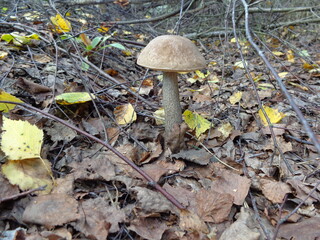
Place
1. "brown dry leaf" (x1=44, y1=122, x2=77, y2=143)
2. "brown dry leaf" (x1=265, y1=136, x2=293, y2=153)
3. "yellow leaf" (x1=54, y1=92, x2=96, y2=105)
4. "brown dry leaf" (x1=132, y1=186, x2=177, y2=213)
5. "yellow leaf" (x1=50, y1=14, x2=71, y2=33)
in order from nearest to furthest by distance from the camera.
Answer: "brown dry leaf" (x1=132, y1=186, x2=177, y2=213) → "brown dry leaf" (x1=44, y1=122, x2=77, y2=143) → "yellow leaf" (x1=54, y1=92, x2=96, y2=105) → "brown dry leaf" (x1=265, y1=136, x2=293, y2=153) → "yellow leaf" (x1=50, y1=14, x2=71, y2=33)

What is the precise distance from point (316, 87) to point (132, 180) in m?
3.07

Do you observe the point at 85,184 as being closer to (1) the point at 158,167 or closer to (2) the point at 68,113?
(1) the point at 158,167

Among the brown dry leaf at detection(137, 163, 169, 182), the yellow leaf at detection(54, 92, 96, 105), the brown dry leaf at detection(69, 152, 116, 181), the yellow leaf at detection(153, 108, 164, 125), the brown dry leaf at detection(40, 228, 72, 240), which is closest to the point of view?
the brown dry leaf at detection(40, 228, 72, 240)

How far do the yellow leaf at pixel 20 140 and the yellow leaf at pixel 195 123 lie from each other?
1170 mm

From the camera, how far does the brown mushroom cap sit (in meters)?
1.53

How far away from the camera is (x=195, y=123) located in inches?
83.7

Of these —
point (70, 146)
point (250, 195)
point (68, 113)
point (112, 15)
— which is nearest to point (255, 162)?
point (250, 195)

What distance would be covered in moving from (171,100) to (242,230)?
1.05 meters

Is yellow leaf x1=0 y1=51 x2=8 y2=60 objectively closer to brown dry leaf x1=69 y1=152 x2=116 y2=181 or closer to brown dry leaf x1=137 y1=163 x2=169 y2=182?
brown dry leaf x1=69 y1=152 x2=116 y2=181

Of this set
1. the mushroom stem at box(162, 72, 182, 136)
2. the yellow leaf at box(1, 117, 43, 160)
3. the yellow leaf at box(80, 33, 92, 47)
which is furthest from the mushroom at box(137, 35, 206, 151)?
the yellow leaf at box(80, 33, 92, 47)

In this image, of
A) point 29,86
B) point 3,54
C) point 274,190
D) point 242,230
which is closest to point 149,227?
point 242,230

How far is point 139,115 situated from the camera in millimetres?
2299

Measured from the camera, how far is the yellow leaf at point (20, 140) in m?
1.30

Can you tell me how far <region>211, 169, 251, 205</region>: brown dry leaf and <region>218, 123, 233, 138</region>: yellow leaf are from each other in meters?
0.56
